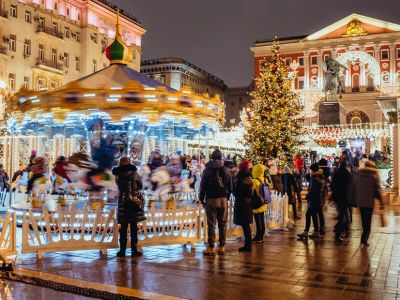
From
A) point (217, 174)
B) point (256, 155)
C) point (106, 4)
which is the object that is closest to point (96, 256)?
point (217, 174)

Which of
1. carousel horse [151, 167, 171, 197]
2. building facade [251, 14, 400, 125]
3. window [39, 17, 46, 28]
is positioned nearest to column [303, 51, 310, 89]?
building facade [251, 14, 400, 125]

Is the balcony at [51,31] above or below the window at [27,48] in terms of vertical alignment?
above

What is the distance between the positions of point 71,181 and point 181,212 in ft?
12.9

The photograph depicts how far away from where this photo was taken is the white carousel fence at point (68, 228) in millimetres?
7980

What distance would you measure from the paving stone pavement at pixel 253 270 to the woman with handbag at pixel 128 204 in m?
0.32

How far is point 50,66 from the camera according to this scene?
40.0 m

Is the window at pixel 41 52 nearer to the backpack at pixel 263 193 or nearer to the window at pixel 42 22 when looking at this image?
the window at pixel 42 22

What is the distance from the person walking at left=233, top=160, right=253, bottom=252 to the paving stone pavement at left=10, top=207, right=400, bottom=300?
0.32 meters

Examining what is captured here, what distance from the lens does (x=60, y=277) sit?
265 inches

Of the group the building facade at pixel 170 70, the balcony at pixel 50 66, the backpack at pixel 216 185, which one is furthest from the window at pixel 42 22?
the backpack at pixel 216 185

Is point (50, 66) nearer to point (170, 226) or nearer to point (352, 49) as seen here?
point (170, 226)

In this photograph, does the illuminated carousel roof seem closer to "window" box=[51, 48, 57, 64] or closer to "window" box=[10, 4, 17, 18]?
"window" box=[10, 4, 17, 18]

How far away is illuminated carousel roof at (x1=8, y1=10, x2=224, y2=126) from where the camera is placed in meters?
10.7

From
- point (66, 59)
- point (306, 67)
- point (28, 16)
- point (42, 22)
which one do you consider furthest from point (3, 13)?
point (306, 67)
